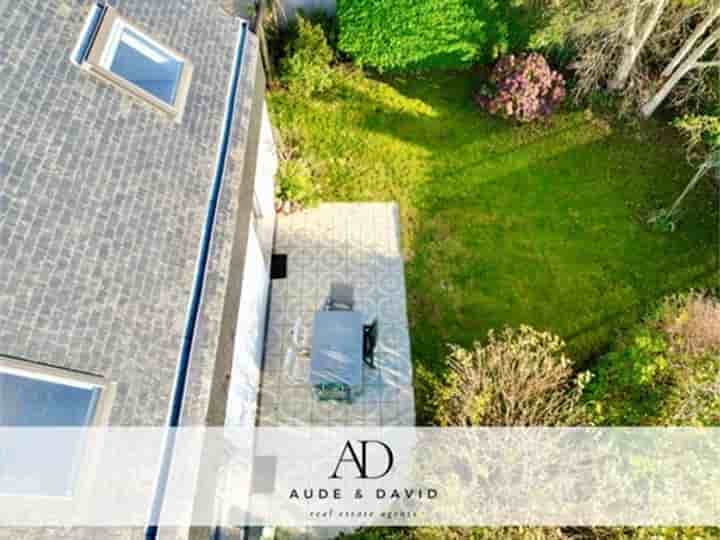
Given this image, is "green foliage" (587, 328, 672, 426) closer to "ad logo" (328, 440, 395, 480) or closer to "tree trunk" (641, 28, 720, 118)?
"ad logo" (328, 440, 395, 480)

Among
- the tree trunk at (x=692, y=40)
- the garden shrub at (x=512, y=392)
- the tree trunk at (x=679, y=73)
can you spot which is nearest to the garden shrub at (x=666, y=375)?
the garden shrub at (x=512, y=392)

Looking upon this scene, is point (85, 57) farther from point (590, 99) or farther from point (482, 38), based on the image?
point (590, 99)

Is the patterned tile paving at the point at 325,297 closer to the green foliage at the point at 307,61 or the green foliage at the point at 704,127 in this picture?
the green foliage at the point at 307,61

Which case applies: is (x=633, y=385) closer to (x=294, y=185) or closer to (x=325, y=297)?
(x=325, y=297)

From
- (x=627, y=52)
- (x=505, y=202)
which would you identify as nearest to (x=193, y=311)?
(x=505, y=202)

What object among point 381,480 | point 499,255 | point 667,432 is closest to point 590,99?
point 499,255
